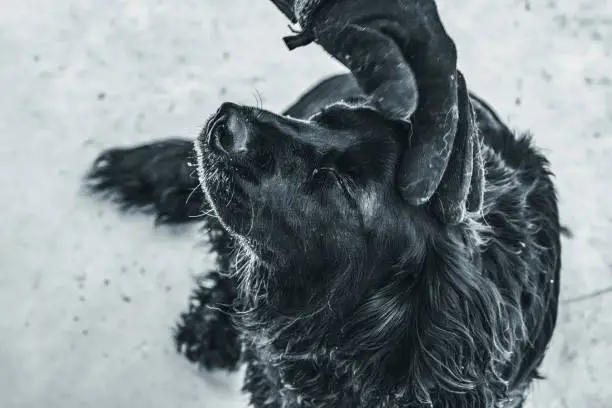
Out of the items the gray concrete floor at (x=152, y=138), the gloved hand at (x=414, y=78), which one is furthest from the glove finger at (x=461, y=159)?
the gray concrete floor at (x=152, y=138)

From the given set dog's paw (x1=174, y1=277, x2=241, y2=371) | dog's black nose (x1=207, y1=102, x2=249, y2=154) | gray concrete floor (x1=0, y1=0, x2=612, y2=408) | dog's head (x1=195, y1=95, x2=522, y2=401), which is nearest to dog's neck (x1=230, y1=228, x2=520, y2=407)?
dog's head (x1=195, y1=95, x2=522, y2=401)

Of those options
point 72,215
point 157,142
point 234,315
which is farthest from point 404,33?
point 72,215

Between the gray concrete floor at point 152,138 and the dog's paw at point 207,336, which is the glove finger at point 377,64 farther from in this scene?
the gray concrete floor at point 152,138

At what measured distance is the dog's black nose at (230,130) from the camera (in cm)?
252

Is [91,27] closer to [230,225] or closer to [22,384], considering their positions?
[22,384]

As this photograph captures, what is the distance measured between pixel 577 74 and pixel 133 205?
2949mm

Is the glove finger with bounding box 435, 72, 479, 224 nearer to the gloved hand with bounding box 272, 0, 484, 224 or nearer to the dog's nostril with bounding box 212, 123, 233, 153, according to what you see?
the gloved hand with bounding box 272, 0, 484, 224

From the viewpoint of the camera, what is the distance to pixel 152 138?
4.52 m

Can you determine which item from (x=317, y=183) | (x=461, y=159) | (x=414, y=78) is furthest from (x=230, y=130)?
(x=461, y=159)

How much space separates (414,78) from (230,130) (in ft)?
2.21

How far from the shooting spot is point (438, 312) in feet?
8.65

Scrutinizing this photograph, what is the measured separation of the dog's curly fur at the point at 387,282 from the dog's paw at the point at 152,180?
73 cm

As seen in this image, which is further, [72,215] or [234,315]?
[72,215]

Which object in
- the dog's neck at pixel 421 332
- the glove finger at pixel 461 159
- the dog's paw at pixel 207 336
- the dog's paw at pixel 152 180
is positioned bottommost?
the dog's paw at pixel 207 336
